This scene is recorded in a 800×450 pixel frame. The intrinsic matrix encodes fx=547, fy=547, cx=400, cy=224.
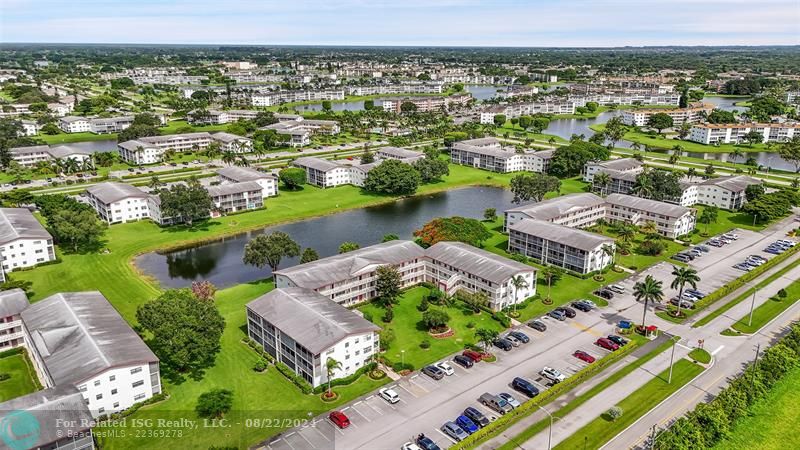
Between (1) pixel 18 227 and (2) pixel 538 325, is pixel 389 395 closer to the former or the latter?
(2) pixel 538 325

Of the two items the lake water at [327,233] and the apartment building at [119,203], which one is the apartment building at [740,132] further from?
the apartment building at [119,203]

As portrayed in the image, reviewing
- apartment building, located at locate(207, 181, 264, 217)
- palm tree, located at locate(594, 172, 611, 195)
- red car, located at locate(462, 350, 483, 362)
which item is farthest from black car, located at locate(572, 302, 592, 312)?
apartment building, located at locate(207, 181, 264, 217)

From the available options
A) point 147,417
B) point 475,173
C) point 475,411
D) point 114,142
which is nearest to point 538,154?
point 475,173

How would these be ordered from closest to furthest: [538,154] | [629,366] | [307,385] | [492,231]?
[307,385] < [629,366] < [492,231] < [538,154]

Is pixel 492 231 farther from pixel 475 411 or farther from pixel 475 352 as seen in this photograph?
pixel 475 411

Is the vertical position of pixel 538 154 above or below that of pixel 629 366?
above

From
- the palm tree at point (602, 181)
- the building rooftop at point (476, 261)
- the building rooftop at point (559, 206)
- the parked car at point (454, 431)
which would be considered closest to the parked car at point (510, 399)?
the parked car at point (454, 431)

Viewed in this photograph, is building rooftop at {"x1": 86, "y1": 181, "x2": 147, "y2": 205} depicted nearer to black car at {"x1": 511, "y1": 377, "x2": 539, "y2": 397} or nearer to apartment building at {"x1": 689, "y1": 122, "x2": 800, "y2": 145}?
black car at {"x1": 511, "y1": 377, "x2": 539, "y2": 397}
